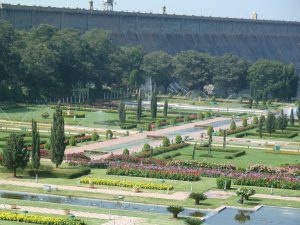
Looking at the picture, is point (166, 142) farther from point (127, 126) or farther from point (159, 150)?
point (127, 126)

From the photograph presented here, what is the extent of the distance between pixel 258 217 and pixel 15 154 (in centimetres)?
1357

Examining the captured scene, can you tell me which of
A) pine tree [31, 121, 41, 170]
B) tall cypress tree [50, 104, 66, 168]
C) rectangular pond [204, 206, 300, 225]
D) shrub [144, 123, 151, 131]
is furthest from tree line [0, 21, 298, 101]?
rectangular pond [204, 206, 300, 225]

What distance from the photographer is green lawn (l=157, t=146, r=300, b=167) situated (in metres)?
55.8

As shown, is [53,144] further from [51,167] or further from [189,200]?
[189,200]

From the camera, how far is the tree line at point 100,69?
90250 mm

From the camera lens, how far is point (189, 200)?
142ft

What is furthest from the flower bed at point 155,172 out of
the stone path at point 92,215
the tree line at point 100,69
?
the tree line at point 100,69

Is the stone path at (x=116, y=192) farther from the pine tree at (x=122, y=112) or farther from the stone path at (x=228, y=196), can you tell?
the pine tree at (x=122, y=112)

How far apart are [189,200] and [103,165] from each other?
9521 millimetres

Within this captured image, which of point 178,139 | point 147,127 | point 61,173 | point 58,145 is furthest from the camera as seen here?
point 147,127

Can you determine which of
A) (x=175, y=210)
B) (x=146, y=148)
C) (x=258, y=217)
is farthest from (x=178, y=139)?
(x=175, y=210)

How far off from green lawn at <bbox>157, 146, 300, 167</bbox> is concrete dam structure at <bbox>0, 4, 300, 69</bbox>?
62621mm

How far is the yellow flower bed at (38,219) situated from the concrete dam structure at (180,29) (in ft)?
265

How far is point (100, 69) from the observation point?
334 feet
